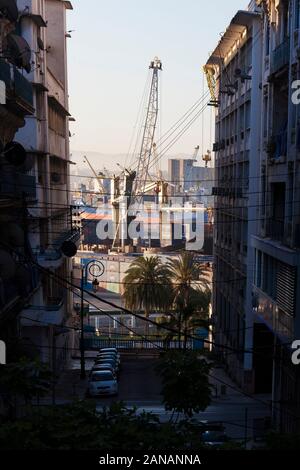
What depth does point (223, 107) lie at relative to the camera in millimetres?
31469

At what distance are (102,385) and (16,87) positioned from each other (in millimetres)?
11862

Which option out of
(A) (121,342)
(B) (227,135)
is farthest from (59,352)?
(B) (227,135)

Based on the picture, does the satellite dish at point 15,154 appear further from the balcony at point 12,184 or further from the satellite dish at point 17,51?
the satellite dish at point 17,51

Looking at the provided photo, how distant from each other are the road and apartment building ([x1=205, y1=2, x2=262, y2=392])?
1.73 meters

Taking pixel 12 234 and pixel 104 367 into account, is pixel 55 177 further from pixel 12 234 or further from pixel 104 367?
pixel 12 234

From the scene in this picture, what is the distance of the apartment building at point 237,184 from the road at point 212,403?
5.68 ft

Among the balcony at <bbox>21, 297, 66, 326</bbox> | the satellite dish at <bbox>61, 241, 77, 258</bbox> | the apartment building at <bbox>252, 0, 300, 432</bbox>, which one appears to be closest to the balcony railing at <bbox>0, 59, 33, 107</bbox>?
the satellite dish at <bbox>61, 241, 77, 258</bbox>

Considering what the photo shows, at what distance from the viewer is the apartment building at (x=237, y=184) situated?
22.3 metres

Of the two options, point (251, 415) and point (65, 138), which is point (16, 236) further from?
point (65, 138)

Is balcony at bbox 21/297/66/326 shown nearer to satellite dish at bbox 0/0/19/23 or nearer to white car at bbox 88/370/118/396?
white car at bbox 88/370/118/396

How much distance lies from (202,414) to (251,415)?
76.2 inches

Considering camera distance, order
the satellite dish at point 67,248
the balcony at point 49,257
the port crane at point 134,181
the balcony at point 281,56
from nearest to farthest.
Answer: the balcony at point 281,56 < the satellite dish at point 67,248 < the balcony at point 49,257 < the port crane at point 134,181

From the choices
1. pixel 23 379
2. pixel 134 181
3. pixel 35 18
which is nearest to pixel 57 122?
pixel 35 18

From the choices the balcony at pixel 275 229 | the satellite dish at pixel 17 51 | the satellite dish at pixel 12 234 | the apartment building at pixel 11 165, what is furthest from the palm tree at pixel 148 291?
the satellite dish at pixel 17 51
